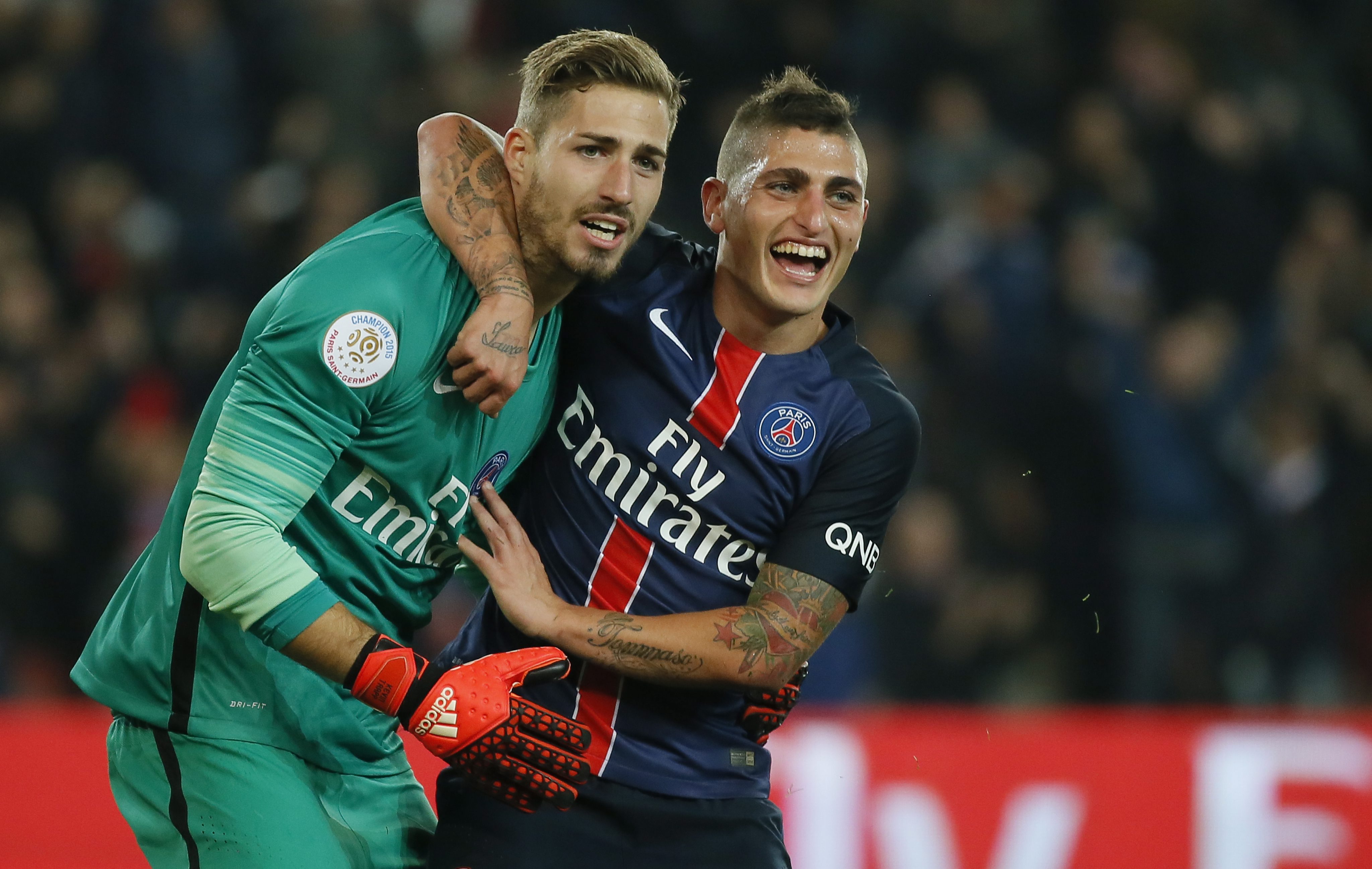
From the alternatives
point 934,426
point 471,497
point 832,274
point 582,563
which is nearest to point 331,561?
point 471,497

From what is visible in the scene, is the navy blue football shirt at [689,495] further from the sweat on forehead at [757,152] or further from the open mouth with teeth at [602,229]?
the sweat on forehead at [757,152]

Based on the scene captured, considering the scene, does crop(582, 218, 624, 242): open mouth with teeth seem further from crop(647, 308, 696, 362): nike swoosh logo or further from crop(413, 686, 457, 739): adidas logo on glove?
crop(413, 686, 457, 739): adidas logo on glove

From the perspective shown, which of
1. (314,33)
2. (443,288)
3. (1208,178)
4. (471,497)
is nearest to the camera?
(443,288)

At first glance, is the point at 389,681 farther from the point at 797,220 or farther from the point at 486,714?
the point at 797,220

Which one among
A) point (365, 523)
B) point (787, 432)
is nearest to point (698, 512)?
point (787, 432)

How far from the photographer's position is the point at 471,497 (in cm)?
358

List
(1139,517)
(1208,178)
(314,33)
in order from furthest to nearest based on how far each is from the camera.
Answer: (314,33) < (1208,178) < (1139,517)

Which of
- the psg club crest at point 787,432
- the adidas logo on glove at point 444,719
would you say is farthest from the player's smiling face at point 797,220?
the adidas logo on glove at point 444,719

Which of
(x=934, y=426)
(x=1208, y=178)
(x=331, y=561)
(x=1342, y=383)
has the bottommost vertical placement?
(x=331, y=561)

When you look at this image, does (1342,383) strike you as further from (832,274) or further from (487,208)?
(487,208)

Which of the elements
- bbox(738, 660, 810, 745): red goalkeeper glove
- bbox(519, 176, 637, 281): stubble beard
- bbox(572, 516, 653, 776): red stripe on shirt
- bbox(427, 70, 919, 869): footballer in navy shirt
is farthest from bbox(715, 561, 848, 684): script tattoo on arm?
bbox(519, 176, 637, 281): stubble beard

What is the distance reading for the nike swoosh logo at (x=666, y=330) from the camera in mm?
3719

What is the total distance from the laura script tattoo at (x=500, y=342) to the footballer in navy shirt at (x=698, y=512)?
0.29 m

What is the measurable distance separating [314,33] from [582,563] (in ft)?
20.4
